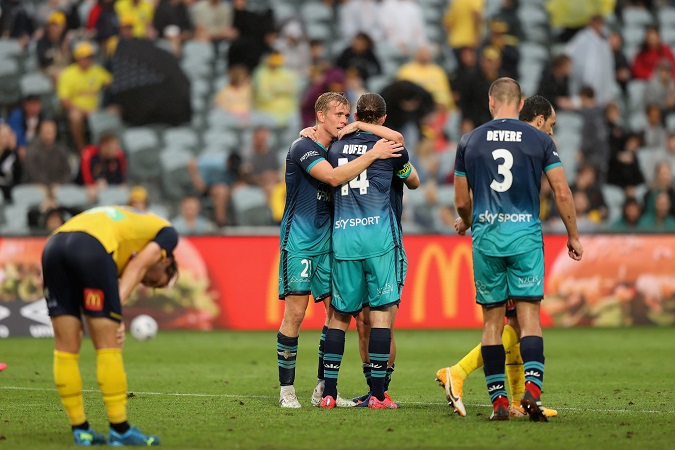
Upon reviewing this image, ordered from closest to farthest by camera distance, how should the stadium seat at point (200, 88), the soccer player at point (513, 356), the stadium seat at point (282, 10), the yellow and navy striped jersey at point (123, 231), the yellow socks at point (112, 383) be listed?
1. the yellow socks at point (112, 383)
2. the yellow and navy striped jersey at point (123, 231)
3. the soccer player at point (513, 356)
4. the stadium seat at point (200, 88)
5. the stadium seat at point (282, 10)

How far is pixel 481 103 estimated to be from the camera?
22.5m

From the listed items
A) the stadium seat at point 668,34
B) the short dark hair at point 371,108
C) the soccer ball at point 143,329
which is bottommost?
the soccer ball at point 143,329

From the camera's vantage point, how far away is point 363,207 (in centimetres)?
970

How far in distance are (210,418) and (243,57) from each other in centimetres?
1453

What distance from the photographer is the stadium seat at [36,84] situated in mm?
22297

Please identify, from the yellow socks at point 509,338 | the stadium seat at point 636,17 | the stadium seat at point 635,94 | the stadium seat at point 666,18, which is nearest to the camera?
the yellow socks at point 509,338

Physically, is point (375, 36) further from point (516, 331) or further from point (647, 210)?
point (516, 331)

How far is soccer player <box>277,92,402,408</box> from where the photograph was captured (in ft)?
32.3

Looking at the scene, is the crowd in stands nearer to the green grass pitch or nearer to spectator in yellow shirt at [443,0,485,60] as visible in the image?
spectator in yellow shirt at [443,0,485,60]

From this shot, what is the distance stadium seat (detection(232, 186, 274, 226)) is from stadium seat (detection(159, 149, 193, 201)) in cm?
103

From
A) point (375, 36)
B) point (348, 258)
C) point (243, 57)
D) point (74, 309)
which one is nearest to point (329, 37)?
point (375, 36)

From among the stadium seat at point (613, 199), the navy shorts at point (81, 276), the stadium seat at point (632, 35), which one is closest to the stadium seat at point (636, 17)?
the stadium seat at point (632, 35)

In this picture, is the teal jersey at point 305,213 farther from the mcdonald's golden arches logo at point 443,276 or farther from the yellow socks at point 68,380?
the mcdonald's golden arches logo at point 443,276

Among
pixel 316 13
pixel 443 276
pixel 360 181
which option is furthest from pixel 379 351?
pixel 316 13
